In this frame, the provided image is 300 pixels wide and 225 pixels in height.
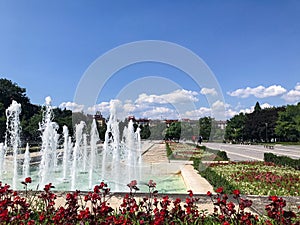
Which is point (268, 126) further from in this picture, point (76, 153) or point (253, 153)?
point (76, 153)

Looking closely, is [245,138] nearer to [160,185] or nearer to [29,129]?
[29,129]

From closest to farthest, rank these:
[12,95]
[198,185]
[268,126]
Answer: [198,185] → [12,95] → [268,126]

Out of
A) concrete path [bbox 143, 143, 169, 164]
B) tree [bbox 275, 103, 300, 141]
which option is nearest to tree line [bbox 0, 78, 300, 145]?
tree [bbox 275, 103, 300, 141]

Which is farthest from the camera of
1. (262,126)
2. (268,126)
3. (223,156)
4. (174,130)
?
(262,126)

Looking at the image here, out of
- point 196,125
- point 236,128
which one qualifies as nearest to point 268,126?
point 236,128

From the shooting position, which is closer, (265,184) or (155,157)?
(265,184)

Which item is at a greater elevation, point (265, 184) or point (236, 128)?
point (236, 128)

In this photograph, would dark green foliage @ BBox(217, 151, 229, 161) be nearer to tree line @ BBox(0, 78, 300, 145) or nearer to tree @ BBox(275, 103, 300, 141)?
tree line @ BBox(0, 78, 300, 145)

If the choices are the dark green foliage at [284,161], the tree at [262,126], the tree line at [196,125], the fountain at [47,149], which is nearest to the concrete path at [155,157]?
the dark green foliage at [284,161]

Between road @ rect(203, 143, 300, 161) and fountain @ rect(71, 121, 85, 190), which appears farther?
road @ rect(203, 143, 300, 161)

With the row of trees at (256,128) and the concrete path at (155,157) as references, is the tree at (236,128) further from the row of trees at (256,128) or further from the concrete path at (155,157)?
the concrete path at (155,157)

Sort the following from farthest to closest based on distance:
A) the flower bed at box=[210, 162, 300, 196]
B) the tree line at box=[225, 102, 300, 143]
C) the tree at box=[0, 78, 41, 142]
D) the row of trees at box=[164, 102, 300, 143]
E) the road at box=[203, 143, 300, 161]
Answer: the row of trees at box=[164, 102, 300, 143] → the tree line at box=[225, 102, 300, 143] → the tree at box=[0, 78, 41, 142] → the road at box=[203, 143, 300, 161] → the flower bed at box=[210, 162, 300, 196]

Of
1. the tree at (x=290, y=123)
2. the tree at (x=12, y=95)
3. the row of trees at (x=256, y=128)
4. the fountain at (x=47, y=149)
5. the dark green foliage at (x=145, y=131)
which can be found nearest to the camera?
the fountain at (x=47, y=149)

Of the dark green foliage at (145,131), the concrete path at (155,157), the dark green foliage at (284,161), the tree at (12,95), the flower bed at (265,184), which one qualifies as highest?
the tree at (12,95)
